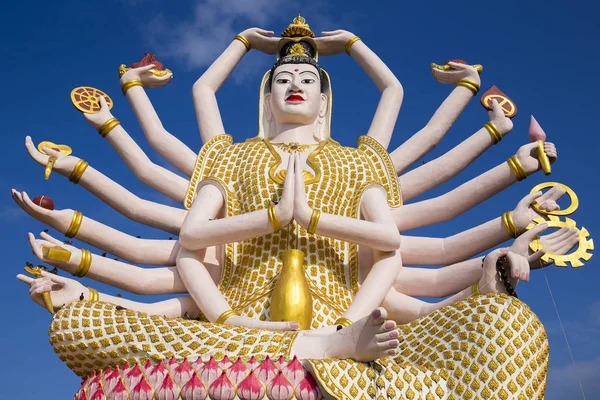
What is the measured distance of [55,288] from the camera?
6172 millimetres

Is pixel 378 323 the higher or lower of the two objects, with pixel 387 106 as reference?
lower

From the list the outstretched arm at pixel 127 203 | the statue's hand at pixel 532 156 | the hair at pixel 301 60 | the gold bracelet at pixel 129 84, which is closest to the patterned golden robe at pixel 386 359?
the outstretched arm at pixel 127 203

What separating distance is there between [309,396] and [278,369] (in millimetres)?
268

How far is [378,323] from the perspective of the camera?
16.0 feet

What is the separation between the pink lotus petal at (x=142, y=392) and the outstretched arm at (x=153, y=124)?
329 cm

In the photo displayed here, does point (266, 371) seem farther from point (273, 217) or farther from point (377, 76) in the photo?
point (377, 76)

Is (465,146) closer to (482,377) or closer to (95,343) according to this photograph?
(482,377)

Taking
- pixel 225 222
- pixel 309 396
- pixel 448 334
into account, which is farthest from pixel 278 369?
pixel 225 222

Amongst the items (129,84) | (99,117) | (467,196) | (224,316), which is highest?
(129,84)

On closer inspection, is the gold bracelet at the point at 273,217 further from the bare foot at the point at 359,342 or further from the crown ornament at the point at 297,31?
the crown ornament at the point at 297,31

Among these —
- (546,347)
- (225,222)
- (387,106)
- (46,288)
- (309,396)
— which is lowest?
(309,396)

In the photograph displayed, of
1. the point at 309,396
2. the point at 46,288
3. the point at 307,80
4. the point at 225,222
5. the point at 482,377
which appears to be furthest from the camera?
the point at 307,80

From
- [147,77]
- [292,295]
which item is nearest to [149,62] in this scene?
[147,77]

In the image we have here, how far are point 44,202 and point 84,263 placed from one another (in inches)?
26.2
